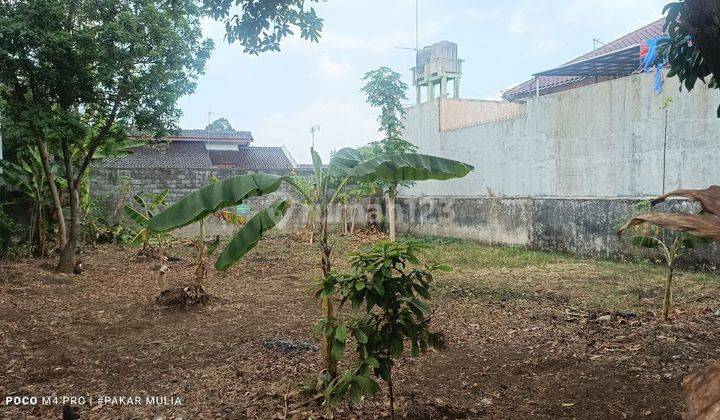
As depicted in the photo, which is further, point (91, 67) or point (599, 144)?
point (599, 144)

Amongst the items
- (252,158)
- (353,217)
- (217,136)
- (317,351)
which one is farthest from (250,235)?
(252,158)

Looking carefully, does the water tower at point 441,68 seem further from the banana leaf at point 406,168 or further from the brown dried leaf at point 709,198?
the brown dried leaf at point 709,198

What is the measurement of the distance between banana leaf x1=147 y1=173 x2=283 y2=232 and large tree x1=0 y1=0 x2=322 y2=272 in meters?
3.94

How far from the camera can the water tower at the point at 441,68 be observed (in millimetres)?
16516

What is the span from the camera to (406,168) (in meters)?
3.75

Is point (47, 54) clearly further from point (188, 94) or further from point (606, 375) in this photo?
point (606, 375)

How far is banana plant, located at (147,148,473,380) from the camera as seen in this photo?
3279mm

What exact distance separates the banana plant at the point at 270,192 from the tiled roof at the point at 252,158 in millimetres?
19712

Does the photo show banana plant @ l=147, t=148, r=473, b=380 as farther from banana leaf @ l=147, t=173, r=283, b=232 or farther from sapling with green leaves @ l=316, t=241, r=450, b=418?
sapling with green leaves @ l=316, t=241, r=450, b=418

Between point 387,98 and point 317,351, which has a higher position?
point 387,98

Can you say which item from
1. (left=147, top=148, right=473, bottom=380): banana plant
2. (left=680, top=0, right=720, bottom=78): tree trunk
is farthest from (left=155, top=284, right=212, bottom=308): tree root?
(left=680, top=0, right=720, bottom=78): tree trunk

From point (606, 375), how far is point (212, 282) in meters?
5.76

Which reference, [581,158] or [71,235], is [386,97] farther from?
[71,235]

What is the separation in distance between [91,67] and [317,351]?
5.66 metres
